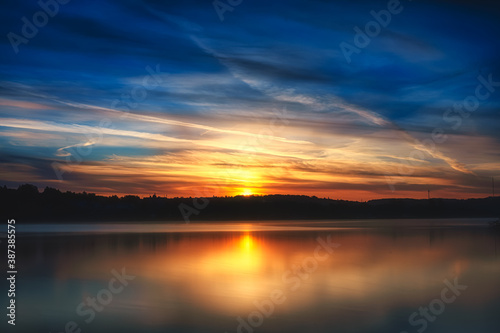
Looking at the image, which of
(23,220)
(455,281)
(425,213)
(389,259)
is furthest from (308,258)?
(425,213)

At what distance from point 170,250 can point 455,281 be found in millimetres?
16374

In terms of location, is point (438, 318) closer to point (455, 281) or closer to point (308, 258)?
point (455, 281)

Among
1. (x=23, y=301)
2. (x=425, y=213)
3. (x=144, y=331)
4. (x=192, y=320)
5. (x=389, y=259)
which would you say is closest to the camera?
(x=144, y=331)

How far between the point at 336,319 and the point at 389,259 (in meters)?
12.4

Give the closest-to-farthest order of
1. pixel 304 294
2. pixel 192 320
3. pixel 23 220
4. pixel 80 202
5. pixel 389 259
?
1. pixel 192 320
2. pixel 304 294
3. pixel 389 259
4. pixel 23 220
5. pixel 80 202

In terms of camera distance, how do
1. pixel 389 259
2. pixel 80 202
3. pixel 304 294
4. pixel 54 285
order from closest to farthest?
pixel 304 294
pixel 54 285
pixel 389 259
pixel 80 202

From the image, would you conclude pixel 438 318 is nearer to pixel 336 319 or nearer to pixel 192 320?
pixel 336 319

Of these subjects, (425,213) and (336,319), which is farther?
(425,213)

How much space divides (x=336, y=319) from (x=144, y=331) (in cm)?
420

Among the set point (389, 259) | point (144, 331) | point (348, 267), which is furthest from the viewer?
point (389, 259)

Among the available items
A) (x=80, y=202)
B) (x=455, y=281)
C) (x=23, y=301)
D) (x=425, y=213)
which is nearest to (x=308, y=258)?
(x=455, y=281)

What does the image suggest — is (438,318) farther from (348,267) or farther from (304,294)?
(348,267)

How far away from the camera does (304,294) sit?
46.2ft

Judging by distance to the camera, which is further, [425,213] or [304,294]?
[425,213]
